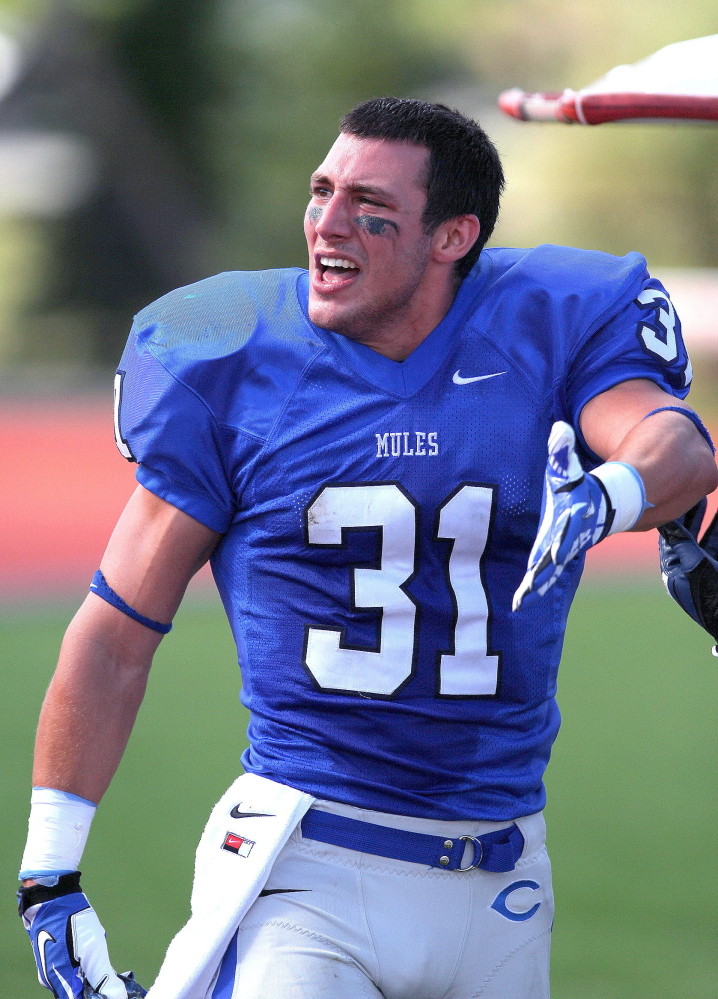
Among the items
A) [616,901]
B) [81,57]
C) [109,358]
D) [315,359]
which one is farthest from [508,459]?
[81,57]

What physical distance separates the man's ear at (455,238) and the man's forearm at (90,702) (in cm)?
91

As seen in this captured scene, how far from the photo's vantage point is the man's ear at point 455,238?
2.55 meters

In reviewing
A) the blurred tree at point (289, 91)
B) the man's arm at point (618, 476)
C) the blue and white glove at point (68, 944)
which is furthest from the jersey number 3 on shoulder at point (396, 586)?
the blurred tree at point (289, 91)

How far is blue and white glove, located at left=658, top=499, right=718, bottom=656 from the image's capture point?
8.45ft

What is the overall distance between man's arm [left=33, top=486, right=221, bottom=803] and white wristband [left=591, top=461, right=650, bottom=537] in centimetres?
76

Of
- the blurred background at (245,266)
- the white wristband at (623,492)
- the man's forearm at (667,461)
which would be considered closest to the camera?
the white wristband at (623,492)

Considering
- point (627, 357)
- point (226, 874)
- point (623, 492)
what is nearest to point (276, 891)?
point (226, 874)

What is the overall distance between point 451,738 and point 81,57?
20440 mm

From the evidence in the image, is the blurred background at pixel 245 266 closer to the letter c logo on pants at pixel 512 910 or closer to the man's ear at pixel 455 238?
the letter c logo on pants at pixel 512 910

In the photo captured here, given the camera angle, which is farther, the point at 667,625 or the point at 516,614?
the point at 667,625

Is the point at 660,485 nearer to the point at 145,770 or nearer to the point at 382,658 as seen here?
the point at 382,658

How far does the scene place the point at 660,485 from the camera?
2.17 m

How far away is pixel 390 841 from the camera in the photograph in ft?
7.58

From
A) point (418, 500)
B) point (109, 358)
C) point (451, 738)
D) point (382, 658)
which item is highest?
point (418, 500)
